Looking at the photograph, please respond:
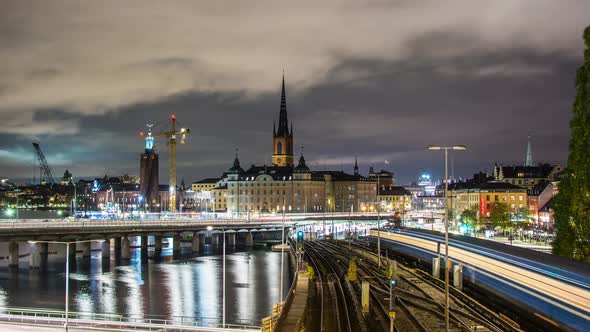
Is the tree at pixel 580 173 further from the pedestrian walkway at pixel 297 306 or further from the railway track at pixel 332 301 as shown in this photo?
the pedestrian walkway at pixel 297 306

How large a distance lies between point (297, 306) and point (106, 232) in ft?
240

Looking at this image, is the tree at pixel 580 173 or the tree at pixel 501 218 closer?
the tree at pixel 580 173

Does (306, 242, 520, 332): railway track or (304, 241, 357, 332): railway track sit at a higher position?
(306, 242, 520, 332): railway track

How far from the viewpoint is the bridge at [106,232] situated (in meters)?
95.1

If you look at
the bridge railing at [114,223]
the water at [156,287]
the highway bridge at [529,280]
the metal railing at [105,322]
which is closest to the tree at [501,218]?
the water at [156,287]

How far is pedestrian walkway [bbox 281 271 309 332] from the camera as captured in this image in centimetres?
3581

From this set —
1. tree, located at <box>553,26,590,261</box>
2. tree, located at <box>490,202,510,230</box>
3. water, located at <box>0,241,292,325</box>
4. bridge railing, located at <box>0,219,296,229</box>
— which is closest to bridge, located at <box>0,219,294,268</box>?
bridge railing, located at <box>0,219,296,229</box>

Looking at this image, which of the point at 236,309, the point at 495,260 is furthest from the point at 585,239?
the point at 236,309

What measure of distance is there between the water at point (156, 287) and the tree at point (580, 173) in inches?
1019

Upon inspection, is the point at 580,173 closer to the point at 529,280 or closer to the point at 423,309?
the point at 529,280

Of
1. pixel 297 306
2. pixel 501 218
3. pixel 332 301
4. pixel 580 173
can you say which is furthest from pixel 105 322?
pixel 501 218

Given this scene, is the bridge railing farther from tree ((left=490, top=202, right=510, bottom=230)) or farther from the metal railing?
tree ((left=490, top=202, right=510, bottom=230))

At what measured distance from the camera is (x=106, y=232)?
355 ft

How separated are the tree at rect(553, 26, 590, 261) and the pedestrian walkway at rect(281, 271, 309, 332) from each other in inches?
755
